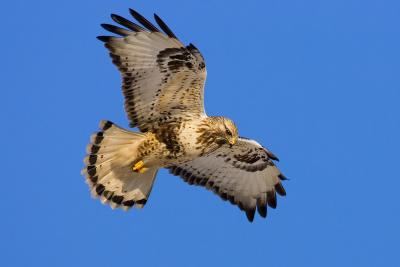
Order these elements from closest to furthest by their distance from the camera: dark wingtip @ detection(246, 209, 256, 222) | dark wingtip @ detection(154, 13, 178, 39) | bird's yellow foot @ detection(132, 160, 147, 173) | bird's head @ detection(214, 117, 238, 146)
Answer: dark wingtip @ detection(154, 13, 178, 39) → bird's head @ detection(214, 117, 238, 146) → bird's yellow foot @ detection(132, 160, 147, 173) → dark wingtip @ detection(246, 209, 256, 222)

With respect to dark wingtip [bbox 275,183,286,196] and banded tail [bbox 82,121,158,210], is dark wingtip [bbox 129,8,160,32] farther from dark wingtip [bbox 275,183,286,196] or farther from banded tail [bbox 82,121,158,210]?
dark wingtip [bbox 275,183,286,196]

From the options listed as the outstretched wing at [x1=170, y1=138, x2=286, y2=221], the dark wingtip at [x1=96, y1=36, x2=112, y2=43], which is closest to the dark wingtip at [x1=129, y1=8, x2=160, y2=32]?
the dark wingtip at [x1=96, y1=36, x2=112, y2=43]

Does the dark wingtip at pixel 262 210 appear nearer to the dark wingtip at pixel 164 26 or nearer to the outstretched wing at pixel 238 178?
the outstretched wing at pixel 238 178

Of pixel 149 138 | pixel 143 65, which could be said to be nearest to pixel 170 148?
pixel 149 138

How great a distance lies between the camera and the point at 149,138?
34.8 ft

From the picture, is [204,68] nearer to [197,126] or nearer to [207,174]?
[197,126]

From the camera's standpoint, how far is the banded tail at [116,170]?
34.6ft

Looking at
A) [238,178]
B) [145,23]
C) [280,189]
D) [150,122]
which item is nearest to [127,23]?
[145,23]

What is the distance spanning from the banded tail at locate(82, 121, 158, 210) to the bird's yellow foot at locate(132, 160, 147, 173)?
0.23 feet

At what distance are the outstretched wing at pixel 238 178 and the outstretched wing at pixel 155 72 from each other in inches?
49.4

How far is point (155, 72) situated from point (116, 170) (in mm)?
1353

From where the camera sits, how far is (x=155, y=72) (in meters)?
10.4

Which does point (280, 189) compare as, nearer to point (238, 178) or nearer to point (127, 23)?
point (238, 178)

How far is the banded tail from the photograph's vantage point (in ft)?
34.6
